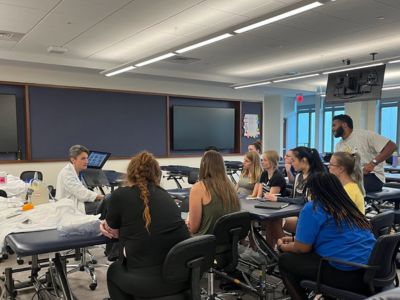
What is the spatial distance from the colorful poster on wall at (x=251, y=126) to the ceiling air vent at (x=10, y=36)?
6227 millimetres

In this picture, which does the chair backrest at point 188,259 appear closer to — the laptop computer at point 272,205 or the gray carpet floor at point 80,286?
the laptop computer at point 272,205

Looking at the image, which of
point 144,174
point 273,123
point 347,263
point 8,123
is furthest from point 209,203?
point 273,123

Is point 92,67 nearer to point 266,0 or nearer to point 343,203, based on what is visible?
point 266,0

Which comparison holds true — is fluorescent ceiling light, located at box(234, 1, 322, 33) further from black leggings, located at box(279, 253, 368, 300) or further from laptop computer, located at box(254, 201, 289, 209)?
black leggings, located at box(279, 253, 368, 300)

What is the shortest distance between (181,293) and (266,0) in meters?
3.20

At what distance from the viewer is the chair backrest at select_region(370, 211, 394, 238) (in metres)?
2.42

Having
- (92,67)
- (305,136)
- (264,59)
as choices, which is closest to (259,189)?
(264,59)

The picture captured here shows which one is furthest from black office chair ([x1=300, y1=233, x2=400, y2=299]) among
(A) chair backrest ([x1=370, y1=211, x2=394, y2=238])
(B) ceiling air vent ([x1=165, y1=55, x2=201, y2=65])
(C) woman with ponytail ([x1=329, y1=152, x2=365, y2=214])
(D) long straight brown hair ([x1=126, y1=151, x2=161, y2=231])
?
(B) ceiling air vent ([x1=165, y1=55, x2=201, y2=65])

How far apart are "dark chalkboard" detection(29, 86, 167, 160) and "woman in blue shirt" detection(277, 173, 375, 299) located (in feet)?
19.9

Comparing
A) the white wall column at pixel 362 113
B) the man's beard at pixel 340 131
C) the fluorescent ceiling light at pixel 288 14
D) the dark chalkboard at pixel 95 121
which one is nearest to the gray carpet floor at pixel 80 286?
the man's beard at pixel 340 131

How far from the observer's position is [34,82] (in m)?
6.88

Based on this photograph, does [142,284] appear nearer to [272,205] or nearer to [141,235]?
[141,235]

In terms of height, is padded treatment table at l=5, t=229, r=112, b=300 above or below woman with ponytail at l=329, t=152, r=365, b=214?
below

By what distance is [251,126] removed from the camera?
1023cm
